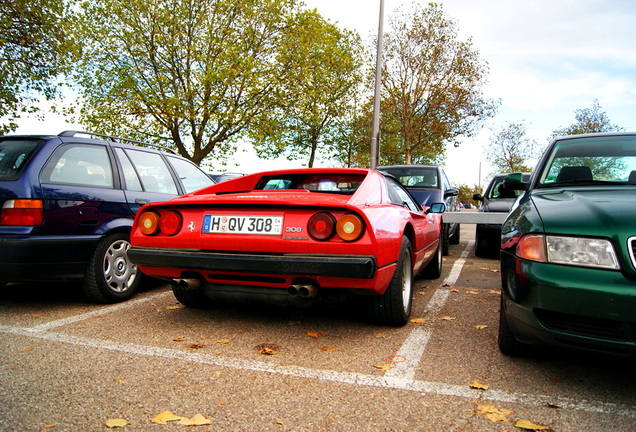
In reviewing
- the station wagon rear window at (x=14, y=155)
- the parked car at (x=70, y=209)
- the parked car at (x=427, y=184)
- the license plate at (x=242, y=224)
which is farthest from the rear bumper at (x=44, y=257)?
the parked car at (x=427, y=184)

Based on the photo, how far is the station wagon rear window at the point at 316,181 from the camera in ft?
13.2

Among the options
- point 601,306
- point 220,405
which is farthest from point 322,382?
point 601,306

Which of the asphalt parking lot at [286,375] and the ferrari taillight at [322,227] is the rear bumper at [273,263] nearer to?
the ferrari taillight at [322,227]

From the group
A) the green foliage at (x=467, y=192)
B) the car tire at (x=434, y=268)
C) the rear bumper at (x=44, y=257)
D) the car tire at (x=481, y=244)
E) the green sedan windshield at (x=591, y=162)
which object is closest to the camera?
the green sedan windshield at (x=591, y=162)

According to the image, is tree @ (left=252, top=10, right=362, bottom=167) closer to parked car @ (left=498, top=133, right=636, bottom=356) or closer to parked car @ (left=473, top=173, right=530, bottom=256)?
parked car @ (left=473, top=173, right=530, bottom=256)

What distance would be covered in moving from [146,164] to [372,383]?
373 centimetres

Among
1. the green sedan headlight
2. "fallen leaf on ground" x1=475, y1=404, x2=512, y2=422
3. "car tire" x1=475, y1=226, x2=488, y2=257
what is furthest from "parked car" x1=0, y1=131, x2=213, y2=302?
"car tire" x1=475, y1=226, x2=488, y2=257

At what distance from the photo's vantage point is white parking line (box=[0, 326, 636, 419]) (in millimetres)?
2283

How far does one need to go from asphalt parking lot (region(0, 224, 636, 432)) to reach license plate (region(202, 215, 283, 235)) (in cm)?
76

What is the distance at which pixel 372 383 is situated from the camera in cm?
249

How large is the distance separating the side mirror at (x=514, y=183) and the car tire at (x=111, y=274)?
330 cm

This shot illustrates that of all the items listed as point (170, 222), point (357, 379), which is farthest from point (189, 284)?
point (357, 379)

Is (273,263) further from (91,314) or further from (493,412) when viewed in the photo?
(91,314)

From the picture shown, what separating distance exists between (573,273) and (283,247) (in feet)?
5.35
